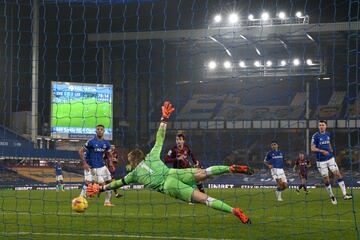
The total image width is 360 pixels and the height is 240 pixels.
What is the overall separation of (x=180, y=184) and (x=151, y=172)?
1.52ft

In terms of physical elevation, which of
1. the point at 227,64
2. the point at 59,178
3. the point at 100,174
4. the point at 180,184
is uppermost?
the point at 227,64

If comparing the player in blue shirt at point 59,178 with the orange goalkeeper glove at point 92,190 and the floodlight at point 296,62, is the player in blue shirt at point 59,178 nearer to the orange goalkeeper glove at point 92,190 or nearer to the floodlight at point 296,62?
the floodlight at point 296,62

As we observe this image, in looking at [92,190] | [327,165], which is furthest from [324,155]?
[92,190]

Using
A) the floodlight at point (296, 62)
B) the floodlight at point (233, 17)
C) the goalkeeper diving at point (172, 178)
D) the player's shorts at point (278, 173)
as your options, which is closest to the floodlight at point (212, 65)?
the floodlight at point (233, 17)

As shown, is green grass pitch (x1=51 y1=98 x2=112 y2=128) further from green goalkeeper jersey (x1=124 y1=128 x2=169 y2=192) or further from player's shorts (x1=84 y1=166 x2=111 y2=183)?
green goalkeeper jersey (x1=124 y1=128 x2=169 y2=192)

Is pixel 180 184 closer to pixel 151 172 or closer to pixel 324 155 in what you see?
pixel 151 172

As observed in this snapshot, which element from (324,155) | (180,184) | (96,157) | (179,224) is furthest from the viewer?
(324,155)

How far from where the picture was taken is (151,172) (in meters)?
9.45

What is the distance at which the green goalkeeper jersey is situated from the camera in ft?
30.9

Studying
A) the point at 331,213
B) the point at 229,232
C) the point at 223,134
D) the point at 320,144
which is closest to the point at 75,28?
the point at 223,134

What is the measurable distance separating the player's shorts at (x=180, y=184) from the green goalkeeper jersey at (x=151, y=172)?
11 cm

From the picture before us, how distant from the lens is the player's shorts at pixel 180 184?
9.27m

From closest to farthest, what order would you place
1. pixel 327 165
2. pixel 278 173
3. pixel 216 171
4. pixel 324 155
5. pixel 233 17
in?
pixel 216 171 → pixel 324 155 → pixel 327 165 → pixel 278 173 → pixel 233 17

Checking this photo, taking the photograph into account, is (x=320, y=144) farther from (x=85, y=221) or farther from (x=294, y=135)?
(x=294, y=135)
